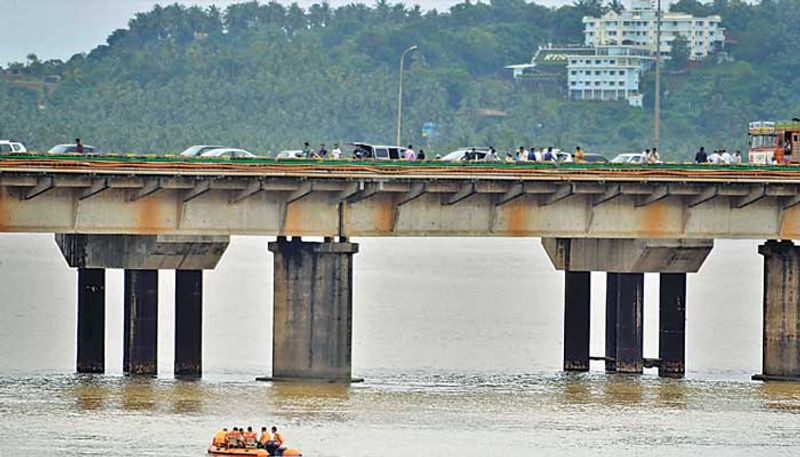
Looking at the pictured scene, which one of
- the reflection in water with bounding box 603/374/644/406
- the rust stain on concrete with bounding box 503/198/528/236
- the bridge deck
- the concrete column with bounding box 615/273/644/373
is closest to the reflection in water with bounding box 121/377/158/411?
the bridge deck

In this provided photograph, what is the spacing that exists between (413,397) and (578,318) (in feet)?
41.3

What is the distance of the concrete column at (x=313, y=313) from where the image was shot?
77.6 m

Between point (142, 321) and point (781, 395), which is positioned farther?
point (142, 321)

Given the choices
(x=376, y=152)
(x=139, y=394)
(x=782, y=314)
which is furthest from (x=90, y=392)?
(x=782, y=314)

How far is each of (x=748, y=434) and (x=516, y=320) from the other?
56.9 m

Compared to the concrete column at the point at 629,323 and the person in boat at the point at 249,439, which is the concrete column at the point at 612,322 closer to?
the concrete column at the point at 629,323

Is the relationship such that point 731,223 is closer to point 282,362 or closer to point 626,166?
point 626,166

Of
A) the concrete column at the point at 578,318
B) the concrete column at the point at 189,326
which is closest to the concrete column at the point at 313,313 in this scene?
the concrete column at the point at 189,326

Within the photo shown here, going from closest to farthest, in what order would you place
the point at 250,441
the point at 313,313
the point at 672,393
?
the point at 250,441 → the point at 313,313 → the point at 672,393

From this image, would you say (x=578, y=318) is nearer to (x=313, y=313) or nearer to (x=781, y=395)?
(x=781, y=395)

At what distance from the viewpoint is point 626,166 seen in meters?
83.4

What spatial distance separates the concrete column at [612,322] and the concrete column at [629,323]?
57cm

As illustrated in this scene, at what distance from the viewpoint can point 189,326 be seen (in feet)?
268

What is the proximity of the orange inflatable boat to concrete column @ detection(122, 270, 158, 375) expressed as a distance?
59.9ft
